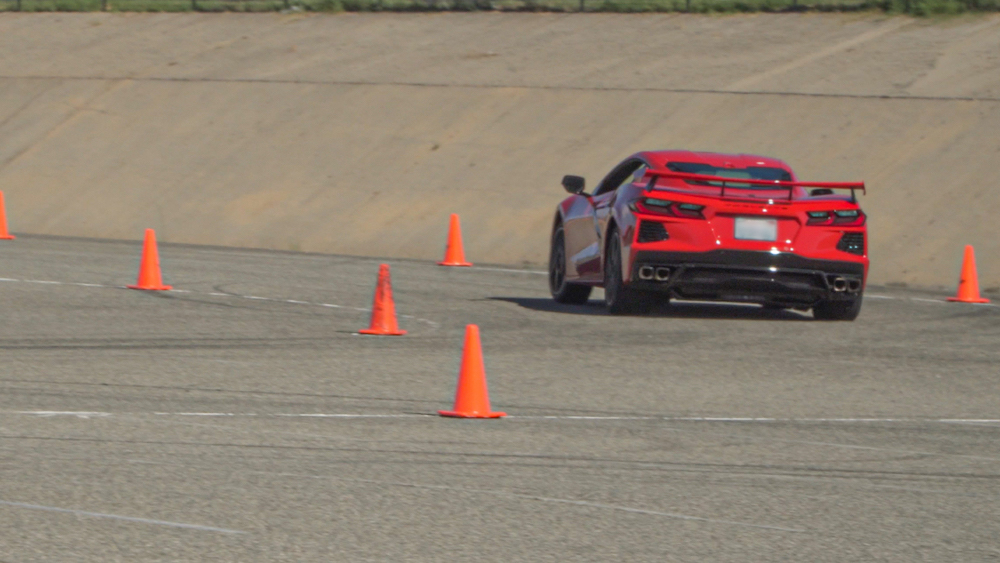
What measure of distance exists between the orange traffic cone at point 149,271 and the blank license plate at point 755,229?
5.57 meters

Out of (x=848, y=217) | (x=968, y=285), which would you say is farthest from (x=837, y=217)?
(x=968, y=285)

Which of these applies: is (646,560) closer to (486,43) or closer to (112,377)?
(112,377)

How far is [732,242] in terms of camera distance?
1309 cm

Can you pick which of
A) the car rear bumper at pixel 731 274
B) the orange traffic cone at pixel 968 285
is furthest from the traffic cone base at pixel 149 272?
the orange traffic cone at pixel 968 285

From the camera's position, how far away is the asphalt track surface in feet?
19.3

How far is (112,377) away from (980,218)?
45.1ft

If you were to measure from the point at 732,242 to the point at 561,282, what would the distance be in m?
2.58

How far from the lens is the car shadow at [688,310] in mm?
14461

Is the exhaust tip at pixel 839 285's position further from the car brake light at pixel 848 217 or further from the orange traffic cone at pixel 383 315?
the orange traffic cone at pixel 383 315

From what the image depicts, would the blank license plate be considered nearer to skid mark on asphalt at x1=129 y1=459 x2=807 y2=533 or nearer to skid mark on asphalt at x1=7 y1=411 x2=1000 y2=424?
skid mark on asphalt at x1=7 y1=411 x2=1000 y2=424

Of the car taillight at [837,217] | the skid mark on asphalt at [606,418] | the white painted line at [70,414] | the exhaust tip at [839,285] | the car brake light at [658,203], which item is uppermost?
the car brake light at [658,203]

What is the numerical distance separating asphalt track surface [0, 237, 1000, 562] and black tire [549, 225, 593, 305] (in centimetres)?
56

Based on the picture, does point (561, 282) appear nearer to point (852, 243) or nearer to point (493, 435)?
point (852, 243)

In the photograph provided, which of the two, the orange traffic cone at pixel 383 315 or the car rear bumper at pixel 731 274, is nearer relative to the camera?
the orange traffic cone at pixel 383 315
